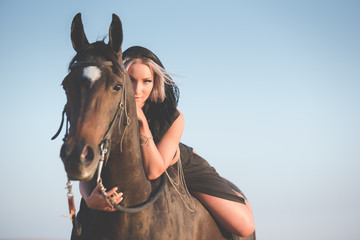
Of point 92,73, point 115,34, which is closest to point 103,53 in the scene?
point 115,34

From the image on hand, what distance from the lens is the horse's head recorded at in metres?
2.59

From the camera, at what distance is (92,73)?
293 centimetres

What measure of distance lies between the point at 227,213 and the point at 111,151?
6.27ft

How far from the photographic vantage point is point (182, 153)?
4898 millimetres

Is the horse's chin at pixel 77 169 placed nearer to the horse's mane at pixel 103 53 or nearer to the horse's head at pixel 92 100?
the horse's head at pixel 92 100

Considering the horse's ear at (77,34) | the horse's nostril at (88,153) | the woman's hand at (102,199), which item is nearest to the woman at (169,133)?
the woman's hand at (102,199)

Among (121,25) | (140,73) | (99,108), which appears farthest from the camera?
(140,73)

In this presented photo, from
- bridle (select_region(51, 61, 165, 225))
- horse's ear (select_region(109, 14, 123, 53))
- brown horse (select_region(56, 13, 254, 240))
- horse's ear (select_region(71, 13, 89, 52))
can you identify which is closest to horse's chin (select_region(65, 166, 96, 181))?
brown horse (select_region(56, 13, 254, 240))

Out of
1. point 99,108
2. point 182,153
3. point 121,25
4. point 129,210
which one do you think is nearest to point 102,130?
point 99,108

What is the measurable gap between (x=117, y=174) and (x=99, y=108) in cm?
72

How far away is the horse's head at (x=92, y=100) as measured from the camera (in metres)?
2.59

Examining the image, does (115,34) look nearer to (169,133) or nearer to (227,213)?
(169,133)

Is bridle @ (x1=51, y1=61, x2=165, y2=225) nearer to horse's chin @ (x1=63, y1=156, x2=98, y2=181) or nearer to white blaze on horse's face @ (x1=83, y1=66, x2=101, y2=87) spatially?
white blaze on horse's face @ (x1=83, y1=66, x2=101, y2=87)

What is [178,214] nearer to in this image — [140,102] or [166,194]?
[166,194]
